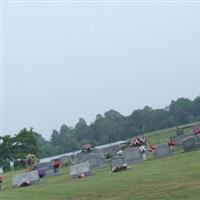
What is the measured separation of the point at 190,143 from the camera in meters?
30.3

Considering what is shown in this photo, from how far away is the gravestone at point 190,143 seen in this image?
3008 cm

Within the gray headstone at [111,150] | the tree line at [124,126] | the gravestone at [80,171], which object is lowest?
the gravestone at [80,171]

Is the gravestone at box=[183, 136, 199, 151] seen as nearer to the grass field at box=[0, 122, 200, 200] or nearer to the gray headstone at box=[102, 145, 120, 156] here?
the gray headstone at box=[102, 145, 120, 156]

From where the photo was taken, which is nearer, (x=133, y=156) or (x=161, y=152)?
(x=161, y=152)

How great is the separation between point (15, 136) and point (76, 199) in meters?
38.9

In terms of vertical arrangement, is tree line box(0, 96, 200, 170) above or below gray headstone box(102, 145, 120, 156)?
above

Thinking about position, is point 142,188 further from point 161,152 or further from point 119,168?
point 161,152

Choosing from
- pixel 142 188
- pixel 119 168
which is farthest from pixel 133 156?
pixel 142 188

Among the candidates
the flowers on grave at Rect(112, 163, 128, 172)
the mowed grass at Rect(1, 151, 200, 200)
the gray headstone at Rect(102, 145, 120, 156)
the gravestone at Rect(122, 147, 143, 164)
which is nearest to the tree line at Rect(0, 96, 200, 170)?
the gray headstone at Rect(102, 145, 120, 156)

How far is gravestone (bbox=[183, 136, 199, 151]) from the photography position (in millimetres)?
30078

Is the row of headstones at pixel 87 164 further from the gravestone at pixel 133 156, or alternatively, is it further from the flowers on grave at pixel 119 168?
the flowers on grave at pixel 119 168

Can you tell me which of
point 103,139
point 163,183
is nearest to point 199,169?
point 163,183

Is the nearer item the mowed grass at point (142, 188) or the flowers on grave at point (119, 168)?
the mowed grass at point (142, 188)

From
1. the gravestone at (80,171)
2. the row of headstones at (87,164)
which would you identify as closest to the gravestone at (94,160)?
the row of headstones at (87,164)
